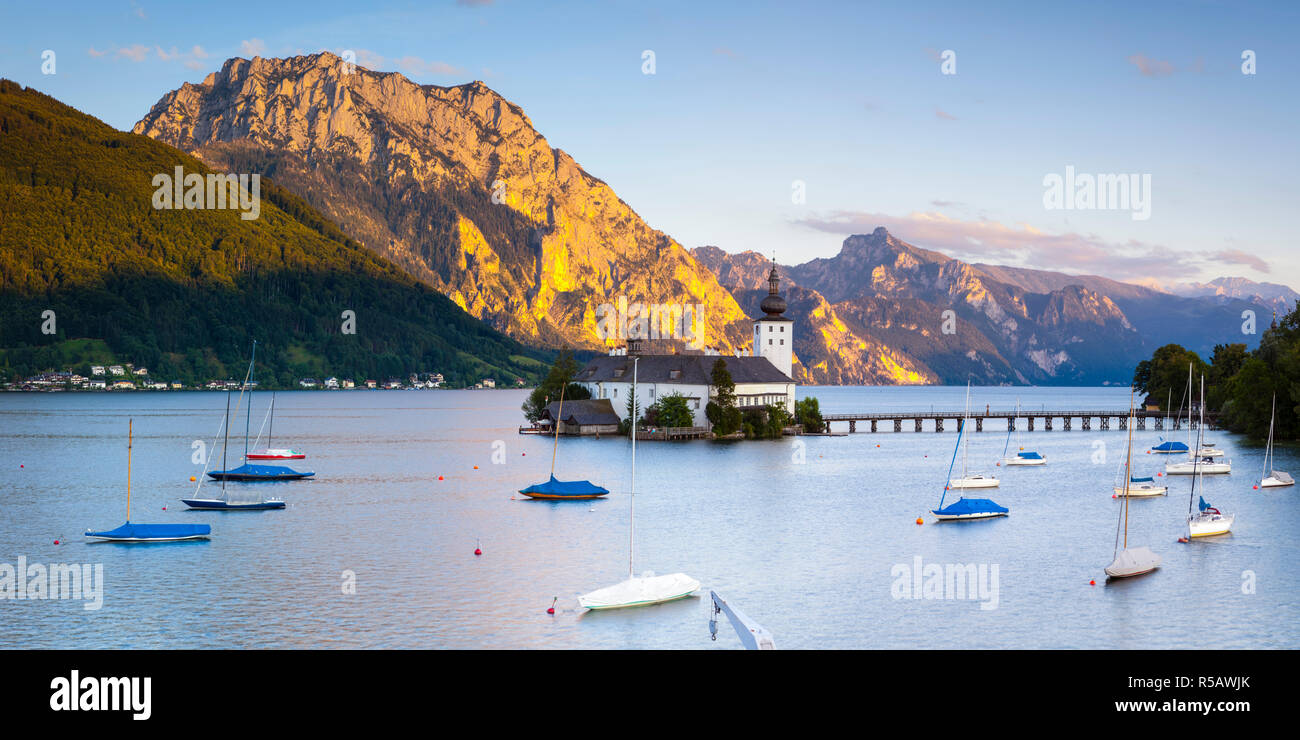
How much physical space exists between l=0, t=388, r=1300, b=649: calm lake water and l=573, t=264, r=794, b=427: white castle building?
31.1 metres

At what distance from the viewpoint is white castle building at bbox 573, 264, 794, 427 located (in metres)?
146

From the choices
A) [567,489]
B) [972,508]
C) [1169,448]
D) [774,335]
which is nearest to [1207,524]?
[972,508]

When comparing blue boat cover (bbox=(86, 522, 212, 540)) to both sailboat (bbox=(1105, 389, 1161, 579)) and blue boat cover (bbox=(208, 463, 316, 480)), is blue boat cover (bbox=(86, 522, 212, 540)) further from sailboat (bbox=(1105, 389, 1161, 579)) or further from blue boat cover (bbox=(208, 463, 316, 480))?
sailboat (bbox=(1105, 389, 1161, 579))

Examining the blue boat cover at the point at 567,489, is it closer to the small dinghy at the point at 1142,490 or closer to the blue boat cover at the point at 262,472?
the blue boat cover at the point at 262,472

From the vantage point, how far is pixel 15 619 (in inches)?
1582

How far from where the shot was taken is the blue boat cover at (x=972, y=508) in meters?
72.8

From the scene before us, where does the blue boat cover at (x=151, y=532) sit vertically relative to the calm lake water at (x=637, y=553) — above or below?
above

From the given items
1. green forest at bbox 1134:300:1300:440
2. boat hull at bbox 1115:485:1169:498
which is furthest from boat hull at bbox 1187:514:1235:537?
green forest at bbox 1134:300:1300:440

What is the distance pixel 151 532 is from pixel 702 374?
308 ft

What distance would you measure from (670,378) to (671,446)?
1657 cm

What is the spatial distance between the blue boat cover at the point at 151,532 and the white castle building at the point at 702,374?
3494 inches

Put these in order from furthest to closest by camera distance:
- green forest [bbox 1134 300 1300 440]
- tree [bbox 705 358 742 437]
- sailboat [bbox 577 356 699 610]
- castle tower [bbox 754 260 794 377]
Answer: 1. castle tower [bbox 754 260 794 377]
2. tree [bbox 705 358 742 437]
3. green forest [bbox 1134 300 1300 440]
4. sailboat [bbox 577 356 699 610]

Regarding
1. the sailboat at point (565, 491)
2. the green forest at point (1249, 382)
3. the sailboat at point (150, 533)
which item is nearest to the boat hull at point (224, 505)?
the sailboat at point (150, 533)
